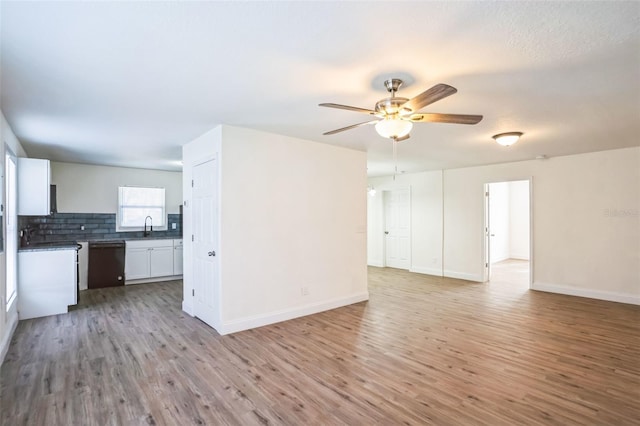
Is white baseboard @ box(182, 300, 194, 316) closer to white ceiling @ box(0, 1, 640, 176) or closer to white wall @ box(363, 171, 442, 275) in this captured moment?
white ceiling @ box(0, 1, 640, 176)

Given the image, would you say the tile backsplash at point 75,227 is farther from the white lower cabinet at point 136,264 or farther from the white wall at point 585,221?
the white wall at point 585,221

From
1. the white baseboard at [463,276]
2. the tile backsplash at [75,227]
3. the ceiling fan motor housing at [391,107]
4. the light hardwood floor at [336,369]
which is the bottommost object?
the light hardwood floor at [336,369]

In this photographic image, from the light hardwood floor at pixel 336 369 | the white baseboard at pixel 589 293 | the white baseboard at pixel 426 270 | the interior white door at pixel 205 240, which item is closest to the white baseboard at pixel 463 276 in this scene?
the white baseboard at pixel 426 270

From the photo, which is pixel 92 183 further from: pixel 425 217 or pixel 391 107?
pixel 425 217

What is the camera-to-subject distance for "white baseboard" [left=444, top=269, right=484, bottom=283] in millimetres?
6910

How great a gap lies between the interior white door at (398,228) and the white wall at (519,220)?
4107 millimetres

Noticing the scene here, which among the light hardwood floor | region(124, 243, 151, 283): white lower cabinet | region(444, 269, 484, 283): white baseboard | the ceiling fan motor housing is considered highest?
the ceiling fan motor housing

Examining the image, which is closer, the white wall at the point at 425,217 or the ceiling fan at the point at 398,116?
the ceiling fan at the point at 398,116

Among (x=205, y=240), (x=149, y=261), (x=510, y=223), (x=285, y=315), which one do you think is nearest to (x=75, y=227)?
(x=149, y=261)

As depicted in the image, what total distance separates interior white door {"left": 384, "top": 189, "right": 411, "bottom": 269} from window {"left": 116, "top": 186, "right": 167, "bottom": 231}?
218 inches

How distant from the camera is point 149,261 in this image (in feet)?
22.2

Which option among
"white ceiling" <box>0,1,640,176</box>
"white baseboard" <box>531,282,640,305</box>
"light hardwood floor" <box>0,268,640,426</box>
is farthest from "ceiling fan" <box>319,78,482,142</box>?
"white baseboard" <box>531,282,640,305</box>

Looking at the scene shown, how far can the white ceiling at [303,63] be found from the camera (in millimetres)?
1745

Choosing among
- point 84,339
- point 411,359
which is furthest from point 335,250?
point 84,339
